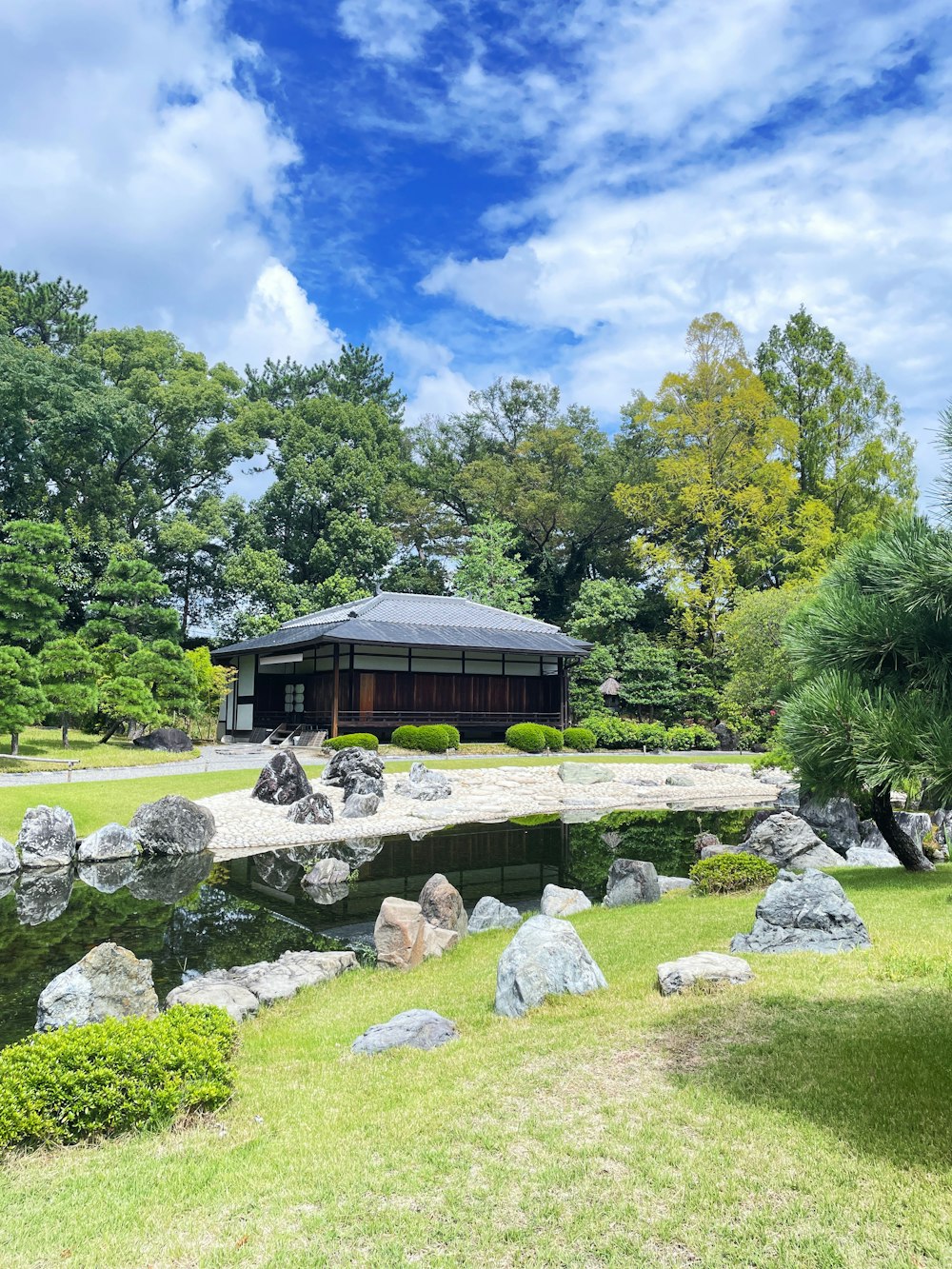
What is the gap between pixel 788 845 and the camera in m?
10.6

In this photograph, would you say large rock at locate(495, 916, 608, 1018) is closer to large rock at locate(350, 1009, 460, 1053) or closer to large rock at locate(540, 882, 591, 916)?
large rock at locate(350, 1009, 460, 1053)

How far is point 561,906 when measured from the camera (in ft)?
28.0

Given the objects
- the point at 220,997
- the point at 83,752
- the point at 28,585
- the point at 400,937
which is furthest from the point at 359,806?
Answer: the point at 28,585

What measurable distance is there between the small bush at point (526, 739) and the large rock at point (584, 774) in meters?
4.13

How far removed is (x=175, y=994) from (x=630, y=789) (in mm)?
14932

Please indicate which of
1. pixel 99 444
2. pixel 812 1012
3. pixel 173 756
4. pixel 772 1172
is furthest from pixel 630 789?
pixel 99 444

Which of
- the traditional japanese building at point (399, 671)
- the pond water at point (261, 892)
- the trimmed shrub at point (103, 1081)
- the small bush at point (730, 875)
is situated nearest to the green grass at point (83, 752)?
the traditional japanese building at point (399, 671)

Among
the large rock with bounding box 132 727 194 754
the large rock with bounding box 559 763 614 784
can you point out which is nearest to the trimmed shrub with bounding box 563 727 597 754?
the large rock with bounding box 559 763 614 784

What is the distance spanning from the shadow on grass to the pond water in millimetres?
4417

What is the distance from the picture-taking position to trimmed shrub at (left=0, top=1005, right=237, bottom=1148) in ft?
12.1

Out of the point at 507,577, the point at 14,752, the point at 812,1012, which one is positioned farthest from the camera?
the point at 507,577

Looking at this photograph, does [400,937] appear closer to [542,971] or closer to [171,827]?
[542,971]

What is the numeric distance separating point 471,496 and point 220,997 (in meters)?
32.8

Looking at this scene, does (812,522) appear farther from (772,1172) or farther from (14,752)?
(772,1172)
